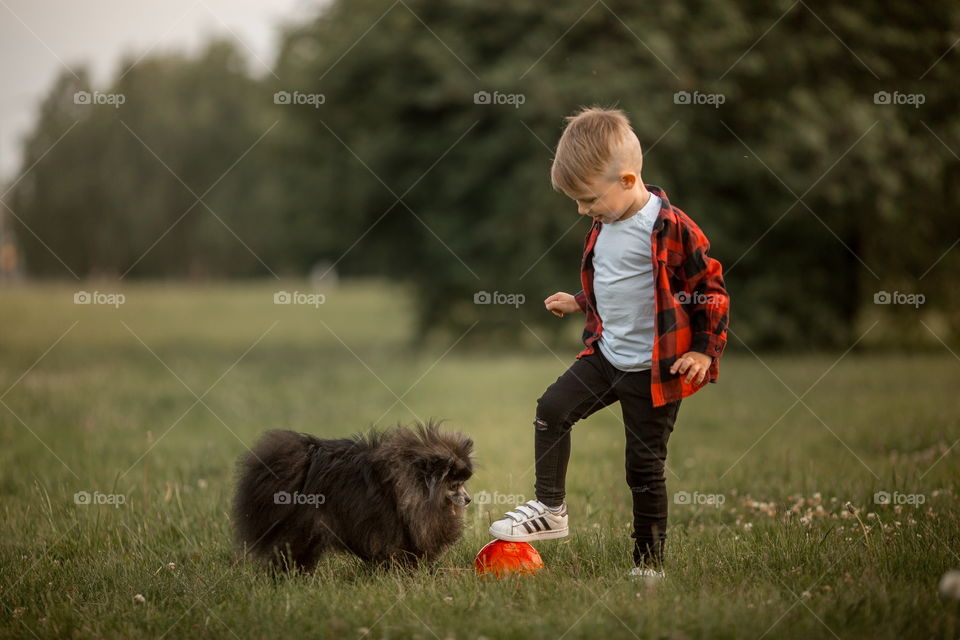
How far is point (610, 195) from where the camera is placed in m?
3.79

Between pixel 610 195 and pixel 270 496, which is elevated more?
pixel 610 195

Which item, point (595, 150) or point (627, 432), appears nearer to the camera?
point (595, 150)

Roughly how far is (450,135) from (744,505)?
10.9 meters

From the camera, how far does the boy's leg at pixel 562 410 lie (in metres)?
3.96

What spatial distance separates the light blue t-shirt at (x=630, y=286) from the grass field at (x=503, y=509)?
1.01 meters

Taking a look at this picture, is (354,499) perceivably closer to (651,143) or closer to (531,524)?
(531,524)

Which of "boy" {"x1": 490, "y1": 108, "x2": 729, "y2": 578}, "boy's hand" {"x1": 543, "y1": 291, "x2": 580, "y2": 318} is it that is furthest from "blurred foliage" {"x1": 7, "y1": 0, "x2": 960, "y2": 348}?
"boy" {"x1": 490, "y1": 108, "x2": 729, "y2": 578}

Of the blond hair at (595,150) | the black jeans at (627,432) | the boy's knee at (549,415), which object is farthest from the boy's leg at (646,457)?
the blond hair at (595,150)

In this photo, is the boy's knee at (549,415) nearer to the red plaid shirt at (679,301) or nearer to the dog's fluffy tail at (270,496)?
the red plaid shirt at (679,301)

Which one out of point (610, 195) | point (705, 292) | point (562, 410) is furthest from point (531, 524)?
point (610, 195)

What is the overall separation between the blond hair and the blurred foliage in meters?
9.31

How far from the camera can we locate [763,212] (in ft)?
49.2

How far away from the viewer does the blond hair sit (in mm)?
3715

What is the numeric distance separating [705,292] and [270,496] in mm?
2212
